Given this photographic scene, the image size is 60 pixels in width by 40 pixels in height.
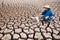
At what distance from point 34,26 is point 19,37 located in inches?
42.9

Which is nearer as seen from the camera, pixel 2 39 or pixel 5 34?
pixel 2 39

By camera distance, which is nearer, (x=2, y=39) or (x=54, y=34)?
(x=2, y=39)

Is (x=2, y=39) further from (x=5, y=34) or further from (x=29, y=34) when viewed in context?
(x=29, y=34)

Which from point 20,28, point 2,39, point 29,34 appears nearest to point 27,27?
point 20,28

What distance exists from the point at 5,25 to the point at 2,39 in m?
1.15

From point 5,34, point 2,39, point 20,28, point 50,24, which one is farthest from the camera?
point 50,24

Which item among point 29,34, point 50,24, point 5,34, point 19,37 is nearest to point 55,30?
point 50,24

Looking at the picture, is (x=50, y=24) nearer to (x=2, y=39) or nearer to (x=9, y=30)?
(x=9, y=30)

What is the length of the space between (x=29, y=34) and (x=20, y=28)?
25.2 inches

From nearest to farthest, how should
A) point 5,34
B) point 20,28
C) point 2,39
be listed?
point 2,39
point 5,34
point 20,28

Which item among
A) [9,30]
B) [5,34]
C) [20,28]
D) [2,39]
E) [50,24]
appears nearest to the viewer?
[2,39]

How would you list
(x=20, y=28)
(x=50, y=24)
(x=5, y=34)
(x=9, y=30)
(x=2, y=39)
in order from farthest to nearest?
(x=50, y=24), (x=20, y=28), (x=9, y=30), (x=5, y=34), (x=2, y=39)

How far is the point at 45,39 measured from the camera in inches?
148

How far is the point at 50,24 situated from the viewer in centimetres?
500
